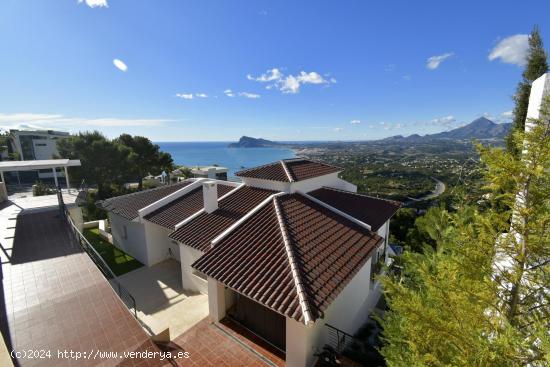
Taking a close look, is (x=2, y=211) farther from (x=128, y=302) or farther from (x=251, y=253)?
(x=251, y=253)

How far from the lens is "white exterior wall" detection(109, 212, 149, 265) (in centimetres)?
1545

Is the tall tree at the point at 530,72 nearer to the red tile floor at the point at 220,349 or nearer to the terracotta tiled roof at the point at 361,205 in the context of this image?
the terracotta tiled roof at the point at 361,205

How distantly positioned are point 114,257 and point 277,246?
13.5m

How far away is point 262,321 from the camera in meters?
9.12

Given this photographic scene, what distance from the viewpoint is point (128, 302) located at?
11266 millimetres

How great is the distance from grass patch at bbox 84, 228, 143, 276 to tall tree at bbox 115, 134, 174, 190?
26.8 meters

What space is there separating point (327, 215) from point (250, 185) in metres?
5.37

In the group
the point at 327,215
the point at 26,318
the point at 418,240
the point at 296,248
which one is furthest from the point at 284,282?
the point at 418,240

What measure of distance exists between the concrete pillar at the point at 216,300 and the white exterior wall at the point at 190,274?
2133 mm

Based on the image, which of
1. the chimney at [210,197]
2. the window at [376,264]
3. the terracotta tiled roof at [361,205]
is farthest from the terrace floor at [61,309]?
the window at [376,264]

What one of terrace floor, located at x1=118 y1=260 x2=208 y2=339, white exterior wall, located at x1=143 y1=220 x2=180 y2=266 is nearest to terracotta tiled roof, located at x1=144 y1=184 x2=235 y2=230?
white exterior wall, located at x1=143 y1=220 x2=180 y2=266

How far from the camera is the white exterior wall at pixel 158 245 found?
15.1 m

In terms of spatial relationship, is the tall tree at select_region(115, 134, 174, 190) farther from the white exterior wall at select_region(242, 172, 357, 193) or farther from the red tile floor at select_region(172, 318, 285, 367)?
the red tile floor at select_region(172, 318, 285, 367)

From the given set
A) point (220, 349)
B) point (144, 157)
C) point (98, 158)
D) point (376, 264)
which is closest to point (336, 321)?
point (220, 349)
